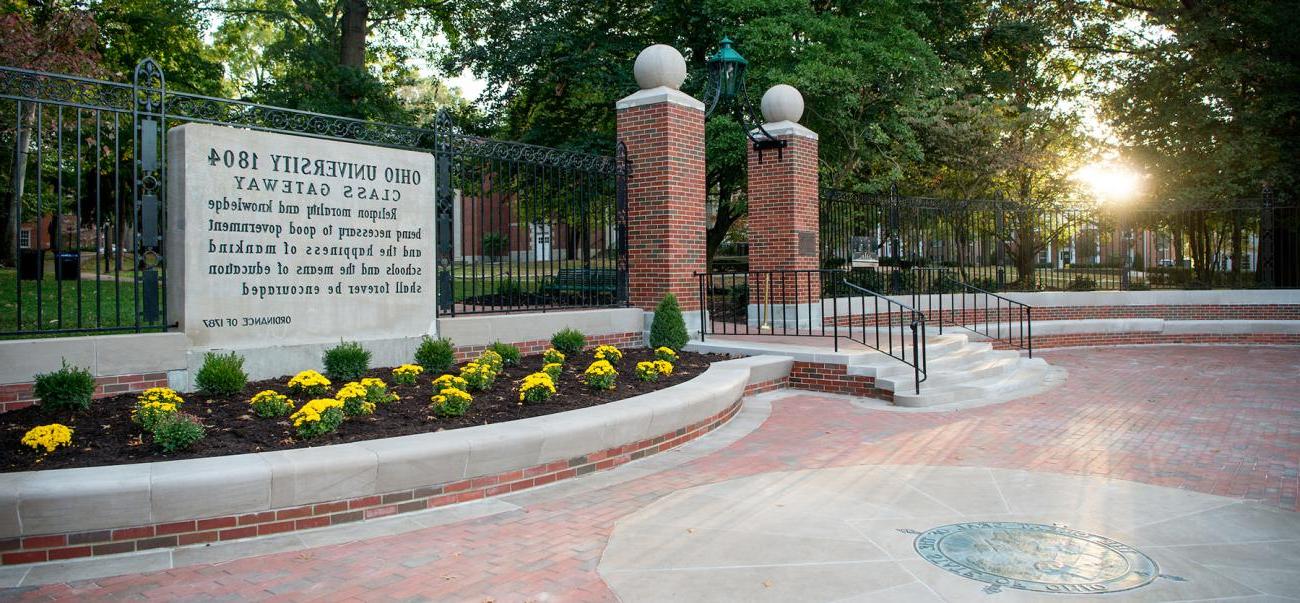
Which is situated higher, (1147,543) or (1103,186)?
(1103,186)

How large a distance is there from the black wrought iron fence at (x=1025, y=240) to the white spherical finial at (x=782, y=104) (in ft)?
6.64

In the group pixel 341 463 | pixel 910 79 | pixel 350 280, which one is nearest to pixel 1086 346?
pixel 910 79

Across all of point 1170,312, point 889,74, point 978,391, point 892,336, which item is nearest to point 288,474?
point 978,391

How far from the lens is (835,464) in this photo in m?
6.39

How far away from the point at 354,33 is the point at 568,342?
53.1ft

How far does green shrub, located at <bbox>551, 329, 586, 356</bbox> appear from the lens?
9.50 meters

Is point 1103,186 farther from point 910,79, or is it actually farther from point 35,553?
point 35,553

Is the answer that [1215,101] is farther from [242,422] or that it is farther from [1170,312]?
[242,422]

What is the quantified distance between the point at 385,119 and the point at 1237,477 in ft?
61.7

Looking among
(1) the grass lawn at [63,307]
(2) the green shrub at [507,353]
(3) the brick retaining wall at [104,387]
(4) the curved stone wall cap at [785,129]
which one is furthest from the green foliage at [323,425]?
(4) the curved stone wall cap at [785,129]

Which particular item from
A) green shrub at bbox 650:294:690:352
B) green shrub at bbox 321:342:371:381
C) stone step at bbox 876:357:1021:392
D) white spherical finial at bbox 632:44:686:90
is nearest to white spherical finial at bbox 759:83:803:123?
white spherical finial at bbox 632:44:686:90

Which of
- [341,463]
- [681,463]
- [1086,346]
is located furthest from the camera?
[1086,346]

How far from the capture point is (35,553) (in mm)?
4121

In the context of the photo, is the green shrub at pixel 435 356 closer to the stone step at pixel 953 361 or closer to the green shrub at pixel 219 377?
the green shrub at pixel 219 377
